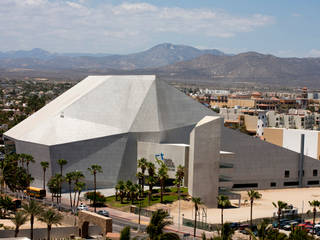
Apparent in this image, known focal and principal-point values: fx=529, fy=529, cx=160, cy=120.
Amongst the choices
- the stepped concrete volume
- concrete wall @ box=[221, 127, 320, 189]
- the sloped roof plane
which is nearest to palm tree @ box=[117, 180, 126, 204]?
the stepped concrete volume

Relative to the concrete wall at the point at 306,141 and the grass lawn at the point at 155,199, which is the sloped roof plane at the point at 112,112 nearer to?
the grass lawn at the point at 155,199

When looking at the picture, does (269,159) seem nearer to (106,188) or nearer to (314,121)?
(106,188)

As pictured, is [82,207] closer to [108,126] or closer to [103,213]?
[103,213]

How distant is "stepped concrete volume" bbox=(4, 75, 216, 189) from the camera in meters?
74.9

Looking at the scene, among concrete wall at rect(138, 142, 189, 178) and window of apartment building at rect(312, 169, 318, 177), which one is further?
window of apartment building at rect(312, 169, 318, 177)

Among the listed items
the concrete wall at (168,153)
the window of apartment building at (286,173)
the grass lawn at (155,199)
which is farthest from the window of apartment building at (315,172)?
the grass lawn at (155,199)

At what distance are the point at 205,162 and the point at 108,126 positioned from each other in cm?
1757

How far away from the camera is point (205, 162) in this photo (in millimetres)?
67375

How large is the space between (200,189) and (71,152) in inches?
771

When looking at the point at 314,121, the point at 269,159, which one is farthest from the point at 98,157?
the point at 314,121

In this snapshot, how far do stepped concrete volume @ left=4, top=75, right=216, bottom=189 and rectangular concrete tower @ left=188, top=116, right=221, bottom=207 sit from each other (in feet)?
40.8

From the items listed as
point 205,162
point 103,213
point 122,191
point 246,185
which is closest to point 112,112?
point 122,191

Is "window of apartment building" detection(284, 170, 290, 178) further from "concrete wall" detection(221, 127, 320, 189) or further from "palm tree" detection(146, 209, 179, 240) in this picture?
"palm tree" detection(146, 209, 179, 240)

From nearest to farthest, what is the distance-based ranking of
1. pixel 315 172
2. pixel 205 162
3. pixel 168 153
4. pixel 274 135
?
pixel 205 162 → pixel 168 153 → pixel 315 172 → pixel 274 135
